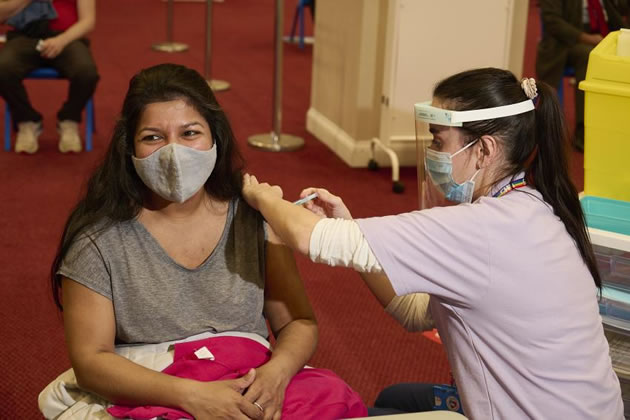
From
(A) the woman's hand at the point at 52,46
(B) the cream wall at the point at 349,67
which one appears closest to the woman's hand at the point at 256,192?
(B) the cream wall at the point at 349,67

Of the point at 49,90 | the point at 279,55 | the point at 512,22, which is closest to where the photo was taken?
the point at 512,22

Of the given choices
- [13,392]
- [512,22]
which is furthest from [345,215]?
[512,22]

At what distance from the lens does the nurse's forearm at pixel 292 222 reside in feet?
4.98

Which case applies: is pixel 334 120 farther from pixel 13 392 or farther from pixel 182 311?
pixel 182 311

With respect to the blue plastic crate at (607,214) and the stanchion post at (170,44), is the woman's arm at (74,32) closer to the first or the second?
the stanchion post at (170,44)

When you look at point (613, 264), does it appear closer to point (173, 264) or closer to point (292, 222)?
point (292, 222)

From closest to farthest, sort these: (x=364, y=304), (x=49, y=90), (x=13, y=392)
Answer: (x=13, y=392) < (x=364, y=304) < (x=49, y=90)

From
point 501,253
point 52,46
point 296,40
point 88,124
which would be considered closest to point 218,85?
point 88,124

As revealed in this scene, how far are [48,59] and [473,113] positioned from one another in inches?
135

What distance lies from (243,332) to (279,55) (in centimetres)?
325

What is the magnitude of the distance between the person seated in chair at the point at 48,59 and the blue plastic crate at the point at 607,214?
3177mm

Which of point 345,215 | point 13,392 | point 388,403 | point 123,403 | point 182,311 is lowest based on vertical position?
point 13,392

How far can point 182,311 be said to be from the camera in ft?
5.80

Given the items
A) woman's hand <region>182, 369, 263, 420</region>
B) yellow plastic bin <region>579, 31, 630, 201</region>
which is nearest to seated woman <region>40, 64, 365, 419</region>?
woman's hand <region>182, 369, 263, 420</region>
